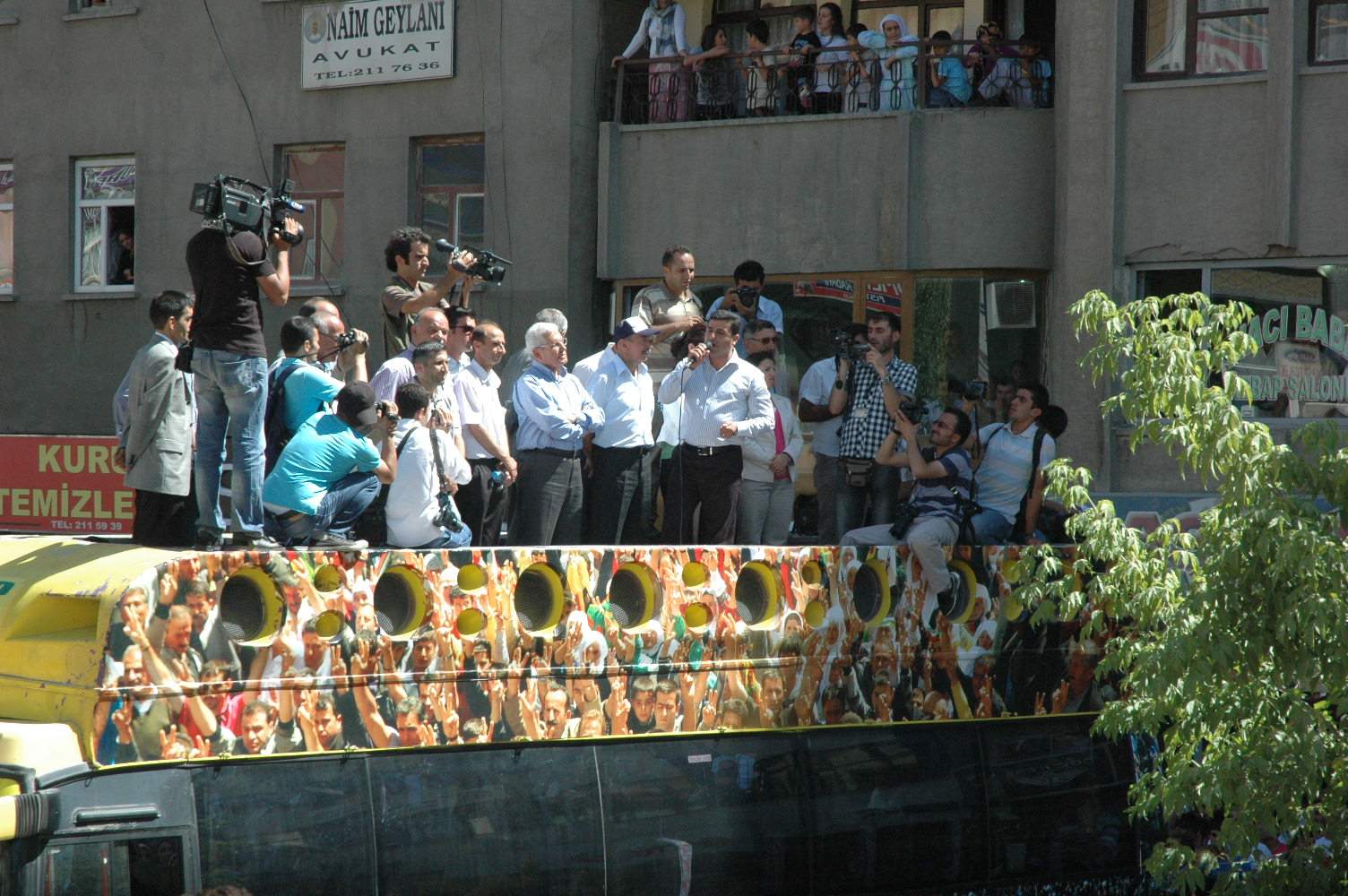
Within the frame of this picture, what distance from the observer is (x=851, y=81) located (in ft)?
59.3

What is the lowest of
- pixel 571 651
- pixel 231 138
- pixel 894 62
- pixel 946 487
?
pixel 571 651

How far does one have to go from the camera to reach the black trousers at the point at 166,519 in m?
8.07

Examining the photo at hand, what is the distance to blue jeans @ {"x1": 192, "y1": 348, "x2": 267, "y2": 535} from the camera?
24.9 feet

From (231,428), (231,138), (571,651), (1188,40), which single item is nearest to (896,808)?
(571,651)

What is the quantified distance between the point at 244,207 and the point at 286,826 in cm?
248

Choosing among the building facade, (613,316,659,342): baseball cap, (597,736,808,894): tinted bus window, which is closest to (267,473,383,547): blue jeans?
(597,736,808,894): tinted bus window

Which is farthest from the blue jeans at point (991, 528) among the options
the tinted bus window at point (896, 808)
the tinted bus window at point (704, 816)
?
the tinted bus window at point (704, 816)

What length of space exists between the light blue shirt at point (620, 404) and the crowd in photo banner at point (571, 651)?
174 centimetres

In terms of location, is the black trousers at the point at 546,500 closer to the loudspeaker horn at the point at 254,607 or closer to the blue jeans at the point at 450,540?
the blue jeans at the point at 450,540

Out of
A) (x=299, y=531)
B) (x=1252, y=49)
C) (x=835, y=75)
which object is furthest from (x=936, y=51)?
(x=299, y=531)

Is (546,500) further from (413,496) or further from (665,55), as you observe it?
(665,55)

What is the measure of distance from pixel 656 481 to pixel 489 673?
3668 millimetres

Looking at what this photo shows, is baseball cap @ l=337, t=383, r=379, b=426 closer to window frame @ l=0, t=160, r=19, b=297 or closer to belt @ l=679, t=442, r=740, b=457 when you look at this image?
belt @ l=679, t=442, r=740, b=457

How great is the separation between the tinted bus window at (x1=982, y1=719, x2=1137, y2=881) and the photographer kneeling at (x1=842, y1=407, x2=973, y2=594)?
93 centimetres
